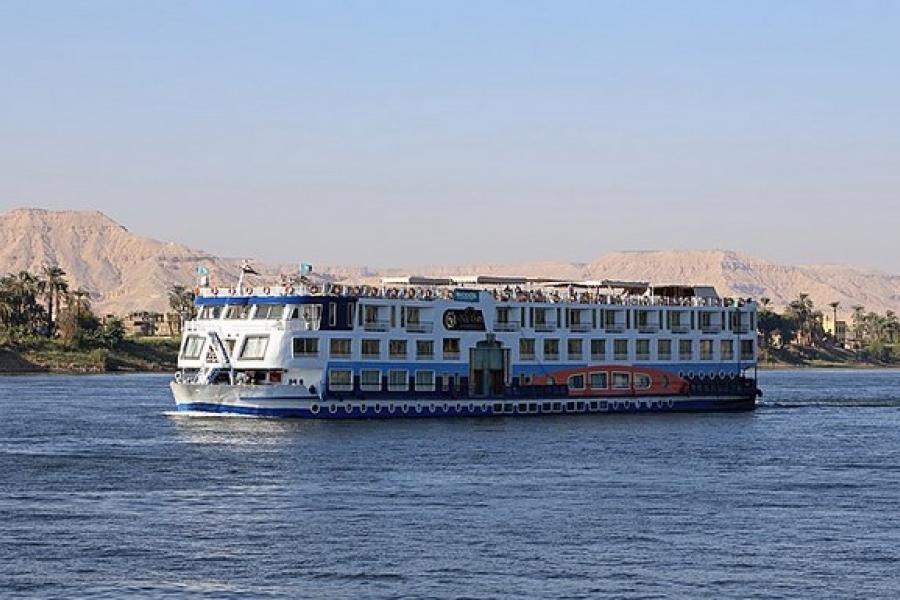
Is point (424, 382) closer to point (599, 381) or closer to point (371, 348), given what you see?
point (371, 348)

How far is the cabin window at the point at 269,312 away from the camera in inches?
3329

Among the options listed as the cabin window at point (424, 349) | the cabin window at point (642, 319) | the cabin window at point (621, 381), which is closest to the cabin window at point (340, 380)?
the cabin window at point (424, 349)

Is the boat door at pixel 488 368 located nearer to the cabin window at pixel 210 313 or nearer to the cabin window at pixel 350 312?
the cabin window at pixel 350 312

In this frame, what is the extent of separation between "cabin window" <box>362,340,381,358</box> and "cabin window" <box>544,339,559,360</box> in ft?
38.0

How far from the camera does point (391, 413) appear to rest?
86625 millimetres

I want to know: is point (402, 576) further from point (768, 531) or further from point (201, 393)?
point (201, 393)

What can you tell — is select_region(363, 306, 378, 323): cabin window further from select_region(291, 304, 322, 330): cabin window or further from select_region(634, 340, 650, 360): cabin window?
select_region(634, 340, 650, 360): cabin window

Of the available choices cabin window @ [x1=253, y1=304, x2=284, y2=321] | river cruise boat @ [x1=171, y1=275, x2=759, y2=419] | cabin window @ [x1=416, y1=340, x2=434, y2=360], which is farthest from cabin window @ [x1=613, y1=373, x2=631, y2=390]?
cabin window @ [x1=253, y1=304, x2=284, y2=321]

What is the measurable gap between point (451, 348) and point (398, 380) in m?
3.97

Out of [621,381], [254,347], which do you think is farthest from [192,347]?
[621,381]

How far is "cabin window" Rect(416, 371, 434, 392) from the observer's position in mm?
88438

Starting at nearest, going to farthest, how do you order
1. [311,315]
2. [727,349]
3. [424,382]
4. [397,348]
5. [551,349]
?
[311,315] → [397,348] → [424,382] → [551,349] → [727,349]

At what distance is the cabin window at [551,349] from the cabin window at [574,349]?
87 centimetres

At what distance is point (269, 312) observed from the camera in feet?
278
